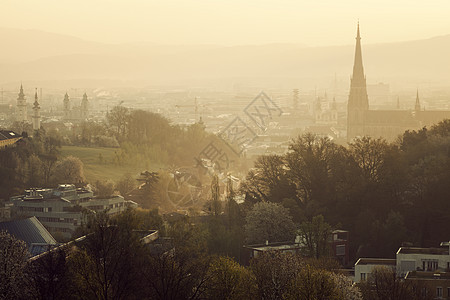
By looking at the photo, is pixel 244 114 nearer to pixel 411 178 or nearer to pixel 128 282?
pixel 411 178

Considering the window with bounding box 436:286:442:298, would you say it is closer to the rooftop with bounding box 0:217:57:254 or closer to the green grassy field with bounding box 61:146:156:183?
the rooftop with bounding box 0:217:57:254

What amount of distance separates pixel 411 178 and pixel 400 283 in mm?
15131

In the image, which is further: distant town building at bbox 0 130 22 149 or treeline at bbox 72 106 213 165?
treeline at bbox 72 106 213 165

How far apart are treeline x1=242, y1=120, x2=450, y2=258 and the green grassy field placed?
2750 centimetres

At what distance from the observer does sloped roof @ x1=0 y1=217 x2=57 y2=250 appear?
41.2 m

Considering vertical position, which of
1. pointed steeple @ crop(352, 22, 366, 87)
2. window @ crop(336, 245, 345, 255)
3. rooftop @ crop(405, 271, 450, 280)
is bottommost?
window @ crop(336, 245, 345, 255)

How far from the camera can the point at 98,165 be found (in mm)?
80438

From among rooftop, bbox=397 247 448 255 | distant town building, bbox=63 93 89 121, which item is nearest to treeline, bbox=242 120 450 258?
rooftop, bbox=397 247 448 255

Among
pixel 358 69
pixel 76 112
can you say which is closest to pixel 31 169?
pixel 358 69

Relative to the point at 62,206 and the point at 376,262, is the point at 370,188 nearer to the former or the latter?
the point at 376,262

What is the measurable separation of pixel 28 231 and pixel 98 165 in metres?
38.2

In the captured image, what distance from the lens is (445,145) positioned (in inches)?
1807

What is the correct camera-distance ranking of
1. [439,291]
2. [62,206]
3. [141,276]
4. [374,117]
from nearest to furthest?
1. [141,276]
2. [439,291]
3. [62,206]
4. [374,117]

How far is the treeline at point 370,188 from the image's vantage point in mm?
40156
